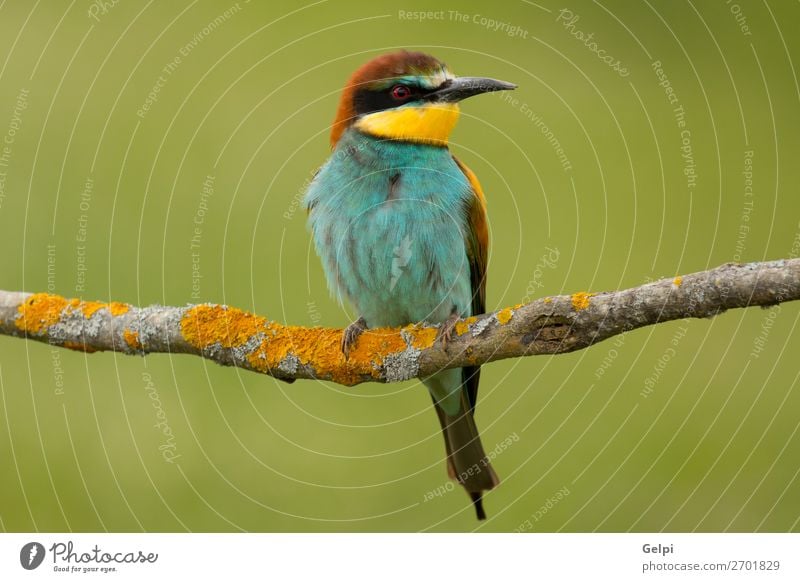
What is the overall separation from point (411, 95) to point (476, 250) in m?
0.54

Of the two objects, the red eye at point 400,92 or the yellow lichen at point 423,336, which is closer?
the yellow lichen at point 423,336

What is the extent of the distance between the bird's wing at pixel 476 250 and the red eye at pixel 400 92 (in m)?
0.29

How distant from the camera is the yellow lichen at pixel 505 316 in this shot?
2.22 m

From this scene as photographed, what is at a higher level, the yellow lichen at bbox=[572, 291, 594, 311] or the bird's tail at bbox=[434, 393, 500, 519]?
the yellow lichen at bbox=[572, 291, 594, 311]

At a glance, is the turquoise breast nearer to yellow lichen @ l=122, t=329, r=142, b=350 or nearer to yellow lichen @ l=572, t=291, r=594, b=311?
yellow lichen @ l=122, t=329, r=142, b=350

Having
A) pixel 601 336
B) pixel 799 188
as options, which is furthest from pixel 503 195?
pixel 601 336

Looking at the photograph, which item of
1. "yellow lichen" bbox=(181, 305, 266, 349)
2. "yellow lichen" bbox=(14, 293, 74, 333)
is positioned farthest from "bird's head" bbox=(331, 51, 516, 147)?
"yellow lichen" bbox=(14, 293, 74, 333)

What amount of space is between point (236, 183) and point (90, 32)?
2.63ft

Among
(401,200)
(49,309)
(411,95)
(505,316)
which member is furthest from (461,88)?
(49,309)

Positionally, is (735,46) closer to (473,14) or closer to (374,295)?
(473,14)

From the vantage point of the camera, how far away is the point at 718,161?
386 cm

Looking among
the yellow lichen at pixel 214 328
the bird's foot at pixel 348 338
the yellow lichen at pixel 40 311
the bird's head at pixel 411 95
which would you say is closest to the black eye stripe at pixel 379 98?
the bird's head at pixel 411 95

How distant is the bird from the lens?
9.40ft

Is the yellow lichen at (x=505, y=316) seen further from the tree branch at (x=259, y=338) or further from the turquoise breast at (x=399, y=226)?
the turquoise breast at (x=399, y=226)
